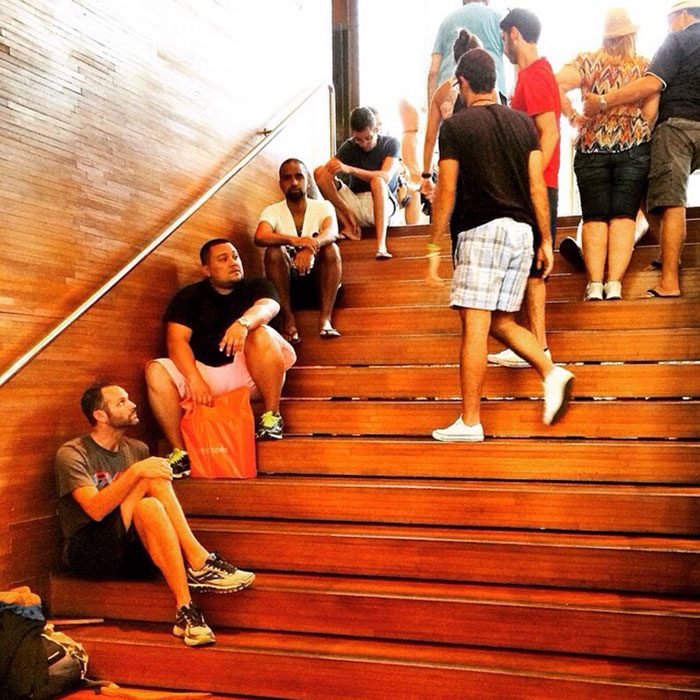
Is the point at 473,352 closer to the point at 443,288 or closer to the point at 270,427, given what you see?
the point at 270,427

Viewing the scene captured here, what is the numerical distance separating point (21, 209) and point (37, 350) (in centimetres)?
52

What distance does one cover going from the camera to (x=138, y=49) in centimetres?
374

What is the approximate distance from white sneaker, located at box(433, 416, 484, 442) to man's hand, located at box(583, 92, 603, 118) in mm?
1544

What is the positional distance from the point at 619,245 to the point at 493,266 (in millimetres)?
934

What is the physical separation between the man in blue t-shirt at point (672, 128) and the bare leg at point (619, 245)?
13cm

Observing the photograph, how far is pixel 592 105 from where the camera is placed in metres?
3.72

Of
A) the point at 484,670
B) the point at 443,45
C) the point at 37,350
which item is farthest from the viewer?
the point at 443,45

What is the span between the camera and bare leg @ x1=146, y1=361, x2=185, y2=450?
138 inches

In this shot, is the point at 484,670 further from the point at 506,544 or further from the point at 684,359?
the point at 684,359

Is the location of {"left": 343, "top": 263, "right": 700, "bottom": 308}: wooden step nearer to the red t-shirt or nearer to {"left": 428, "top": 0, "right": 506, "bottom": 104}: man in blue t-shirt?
the red t-shirt

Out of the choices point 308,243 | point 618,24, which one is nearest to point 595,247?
point 618,24

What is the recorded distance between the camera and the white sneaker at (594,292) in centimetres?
383

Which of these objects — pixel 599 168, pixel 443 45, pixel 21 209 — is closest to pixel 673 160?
pixel 599 168

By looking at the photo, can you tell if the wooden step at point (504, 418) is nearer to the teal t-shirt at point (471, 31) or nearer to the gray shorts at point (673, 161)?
the gray shorts at point (673, 161)
